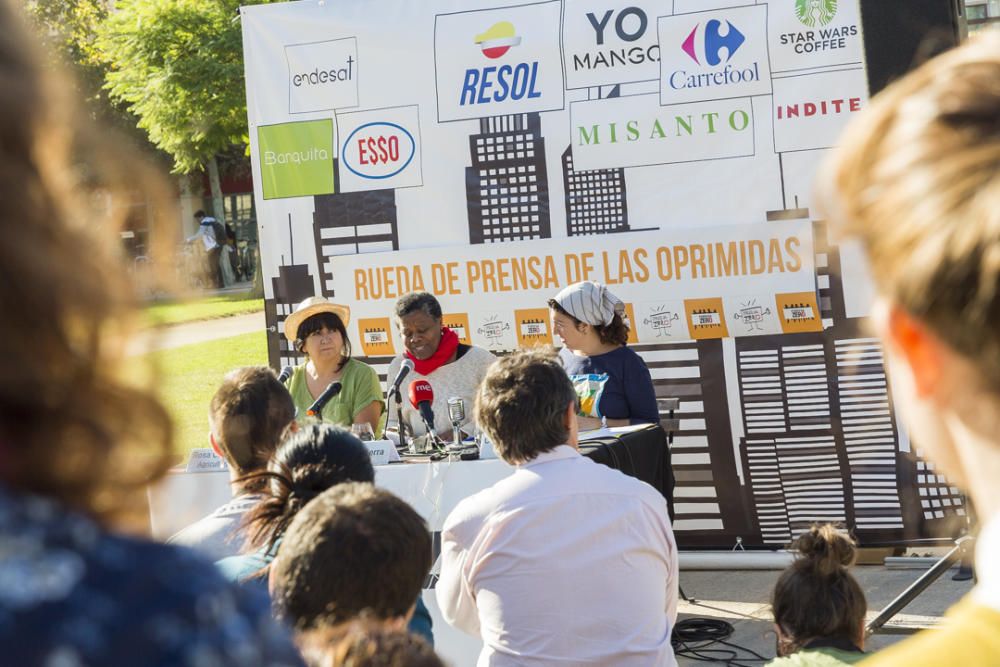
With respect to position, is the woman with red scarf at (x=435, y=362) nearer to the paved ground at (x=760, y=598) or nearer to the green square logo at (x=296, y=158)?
the paved ground at (x=760, y=598)

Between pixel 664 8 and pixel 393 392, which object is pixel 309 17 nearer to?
pixel 664 8

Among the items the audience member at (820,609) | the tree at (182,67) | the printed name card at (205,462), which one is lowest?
the audience member at (820,609)

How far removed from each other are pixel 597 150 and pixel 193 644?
552 centimetres

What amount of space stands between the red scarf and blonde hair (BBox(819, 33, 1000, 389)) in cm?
454

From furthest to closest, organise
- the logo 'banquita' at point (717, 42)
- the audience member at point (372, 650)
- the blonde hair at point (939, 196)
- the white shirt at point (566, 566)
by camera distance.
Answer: the logo 'banquita' at point (717, 42), the white shirt at point (566, 566), the audience member at point (372, 650), the blonde hair at point (939, 196)

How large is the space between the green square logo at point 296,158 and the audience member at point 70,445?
19.9 ft

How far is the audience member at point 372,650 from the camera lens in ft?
3.89

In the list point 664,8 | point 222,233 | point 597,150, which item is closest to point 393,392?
point 597,150

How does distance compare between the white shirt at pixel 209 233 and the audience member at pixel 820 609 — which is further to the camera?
the white shirt at pixel 209 233

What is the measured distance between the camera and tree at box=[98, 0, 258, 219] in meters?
17.2

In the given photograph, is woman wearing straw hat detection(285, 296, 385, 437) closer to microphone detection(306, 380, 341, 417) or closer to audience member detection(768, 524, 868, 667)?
microphone detection(306, 380, 341, 417)

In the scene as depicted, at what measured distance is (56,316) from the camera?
58 centimetres

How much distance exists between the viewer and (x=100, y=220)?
688 mm

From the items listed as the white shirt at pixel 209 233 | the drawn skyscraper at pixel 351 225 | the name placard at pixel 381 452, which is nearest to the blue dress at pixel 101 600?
the name placard at pixel 381 452
